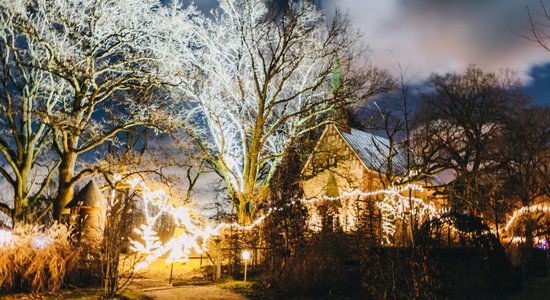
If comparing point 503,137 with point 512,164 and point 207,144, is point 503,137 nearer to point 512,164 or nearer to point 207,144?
point 512,164

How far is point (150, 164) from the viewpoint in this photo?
2145 centimetres

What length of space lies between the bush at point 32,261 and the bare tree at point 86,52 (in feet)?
23.0

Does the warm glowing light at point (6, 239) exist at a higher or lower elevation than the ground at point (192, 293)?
higher

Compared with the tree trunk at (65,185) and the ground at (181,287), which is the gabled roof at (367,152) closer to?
the ground at (181,287)

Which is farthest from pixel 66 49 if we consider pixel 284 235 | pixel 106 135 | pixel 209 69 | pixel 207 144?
pixel 284 235

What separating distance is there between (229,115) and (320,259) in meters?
11.7

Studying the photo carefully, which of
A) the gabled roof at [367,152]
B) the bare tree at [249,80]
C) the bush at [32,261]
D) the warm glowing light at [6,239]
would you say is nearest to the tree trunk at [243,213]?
the bare tree at [249,80]

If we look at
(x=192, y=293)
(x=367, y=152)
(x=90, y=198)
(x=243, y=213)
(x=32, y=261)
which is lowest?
(x=192, y=293)

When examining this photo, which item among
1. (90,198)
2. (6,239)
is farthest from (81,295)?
(90,198)

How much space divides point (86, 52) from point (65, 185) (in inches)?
219

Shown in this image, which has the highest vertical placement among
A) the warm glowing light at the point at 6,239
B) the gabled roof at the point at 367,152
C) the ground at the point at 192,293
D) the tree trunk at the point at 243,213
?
the gabled roof at the point at 367,152

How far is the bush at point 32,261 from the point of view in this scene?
29.3ft

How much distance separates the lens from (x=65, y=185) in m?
16.8

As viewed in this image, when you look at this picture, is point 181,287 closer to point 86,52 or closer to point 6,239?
point 6,239
